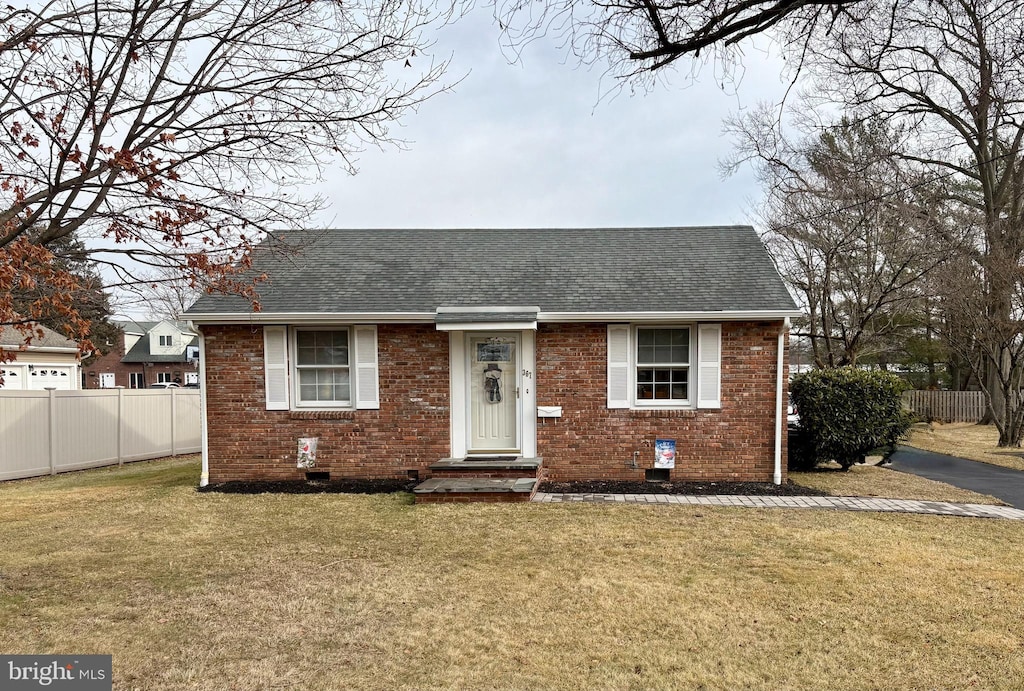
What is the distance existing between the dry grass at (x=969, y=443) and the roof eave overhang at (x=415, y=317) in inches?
289

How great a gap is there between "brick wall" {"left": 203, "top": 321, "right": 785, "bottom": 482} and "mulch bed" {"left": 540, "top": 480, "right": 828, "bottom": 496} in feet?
0.54

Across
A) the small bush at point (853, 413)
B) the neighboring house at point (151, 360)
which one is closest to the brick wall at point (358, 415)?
the small bush at point (853, 413)

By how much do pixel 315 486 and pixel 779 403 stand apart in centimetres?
740

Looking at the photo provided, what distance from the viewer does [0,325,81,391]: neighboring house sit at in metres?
21.1

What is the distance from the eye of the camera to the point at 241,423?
34.0 ft

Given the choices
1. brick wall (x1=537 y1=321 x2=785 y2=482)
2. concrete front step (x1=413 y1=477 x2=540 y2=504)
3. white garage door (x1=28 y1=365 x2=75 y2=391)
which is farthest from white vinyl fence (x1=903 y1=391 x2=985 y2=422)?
white garage door (x1=28 y1=365 x2=75 y2=391)

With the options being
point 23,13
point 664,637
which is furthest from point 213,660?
point 23,13

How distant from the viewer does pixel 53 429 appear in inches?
511

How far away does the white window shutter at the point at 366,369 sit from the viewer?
10289 mm

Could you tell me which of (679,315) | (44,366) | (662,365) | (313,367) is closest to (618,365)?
(662,365)

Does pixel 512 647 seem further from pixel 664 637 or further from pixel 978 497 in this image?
pixel 978 497

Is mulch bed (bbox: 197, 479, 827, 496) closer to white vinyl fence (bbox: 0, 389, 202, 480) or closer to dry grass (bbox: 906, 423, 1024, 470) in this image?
white vinyl fence (bbox: 0, 389, 202, 480)

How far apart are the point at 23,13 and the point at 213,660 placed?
474cm

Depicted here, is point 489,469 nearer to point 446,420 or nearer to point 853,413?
point 446,420
